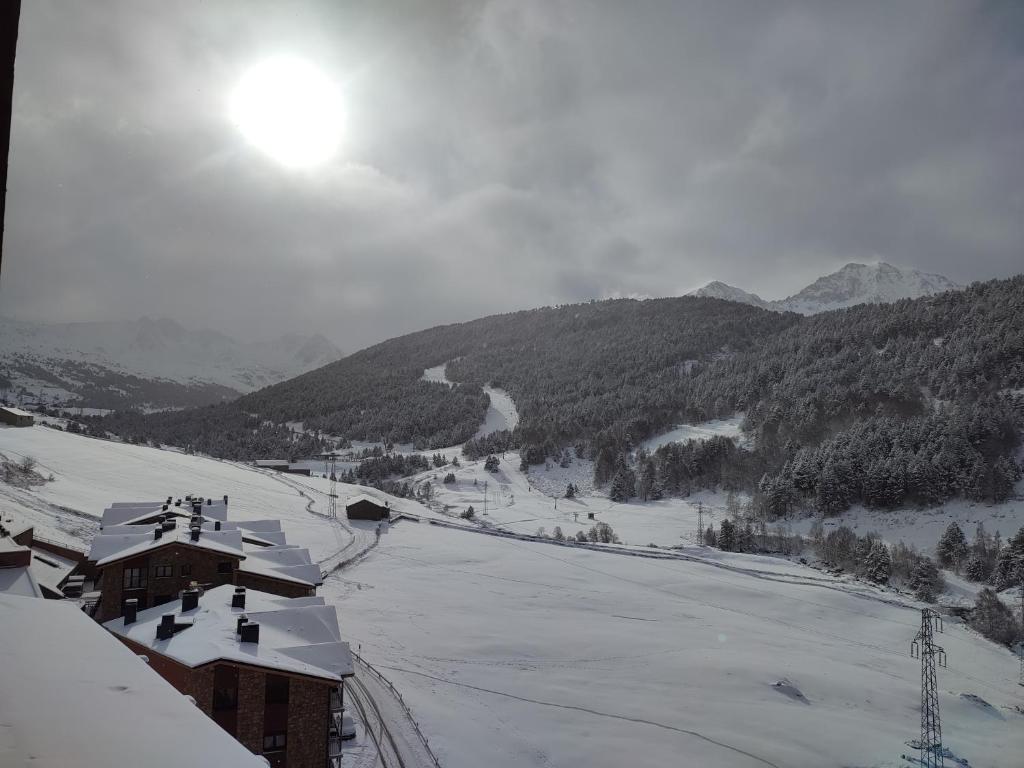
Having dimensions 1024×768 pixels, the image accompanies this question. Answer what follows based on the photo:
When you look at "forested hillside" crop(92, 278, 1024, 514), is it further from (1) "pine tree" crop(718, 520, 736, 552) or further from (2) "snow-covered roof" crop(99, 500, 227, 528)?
(2) "snow-covered roof" crop(99, 500, 227, 528)

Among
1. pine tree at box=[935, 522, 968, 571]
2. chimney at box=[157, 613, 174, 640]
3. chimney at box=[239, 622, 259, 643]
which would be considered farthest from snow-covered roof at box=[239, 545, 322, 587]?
pine tree at box=[935, 522, 968, 571]

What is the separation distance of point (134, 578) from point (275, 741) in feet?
50.5

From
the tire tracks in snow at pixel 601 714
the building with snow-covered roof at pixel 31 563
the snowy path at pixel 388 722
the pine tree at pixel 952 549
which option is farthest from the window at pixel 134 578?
the pine tree at pixel 952 549

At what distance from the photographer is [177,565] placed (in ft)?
104

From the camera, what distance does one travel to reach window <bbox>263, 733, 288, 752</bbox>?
2106 cm

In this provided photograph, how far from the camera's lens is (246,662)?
20.1 meters

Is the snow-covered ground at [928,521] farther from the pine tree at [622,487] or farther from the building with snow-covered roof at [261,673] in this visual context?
the building with snow-covered roof at [261,673]

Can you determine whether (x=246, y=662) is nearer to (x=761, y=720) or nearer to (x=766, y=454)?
(x=761, y=720)

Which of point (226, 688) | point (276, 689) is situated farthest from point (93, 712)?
point (276, 689)

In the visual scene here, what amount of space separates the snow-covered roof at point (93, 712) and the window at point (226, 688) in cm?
2008

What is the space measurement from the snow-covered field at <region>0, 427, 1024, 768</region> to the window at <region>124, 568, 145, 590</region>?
43.1ft

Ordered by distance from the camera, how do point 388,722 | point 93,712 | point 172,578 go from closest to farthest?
point 93,712 → point 388,722 → point 172,578

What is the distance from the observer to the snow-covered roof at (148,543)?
3044 cm

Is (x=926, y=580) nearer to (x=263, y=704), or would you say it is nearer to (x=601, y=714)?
(x=601, y=714)
